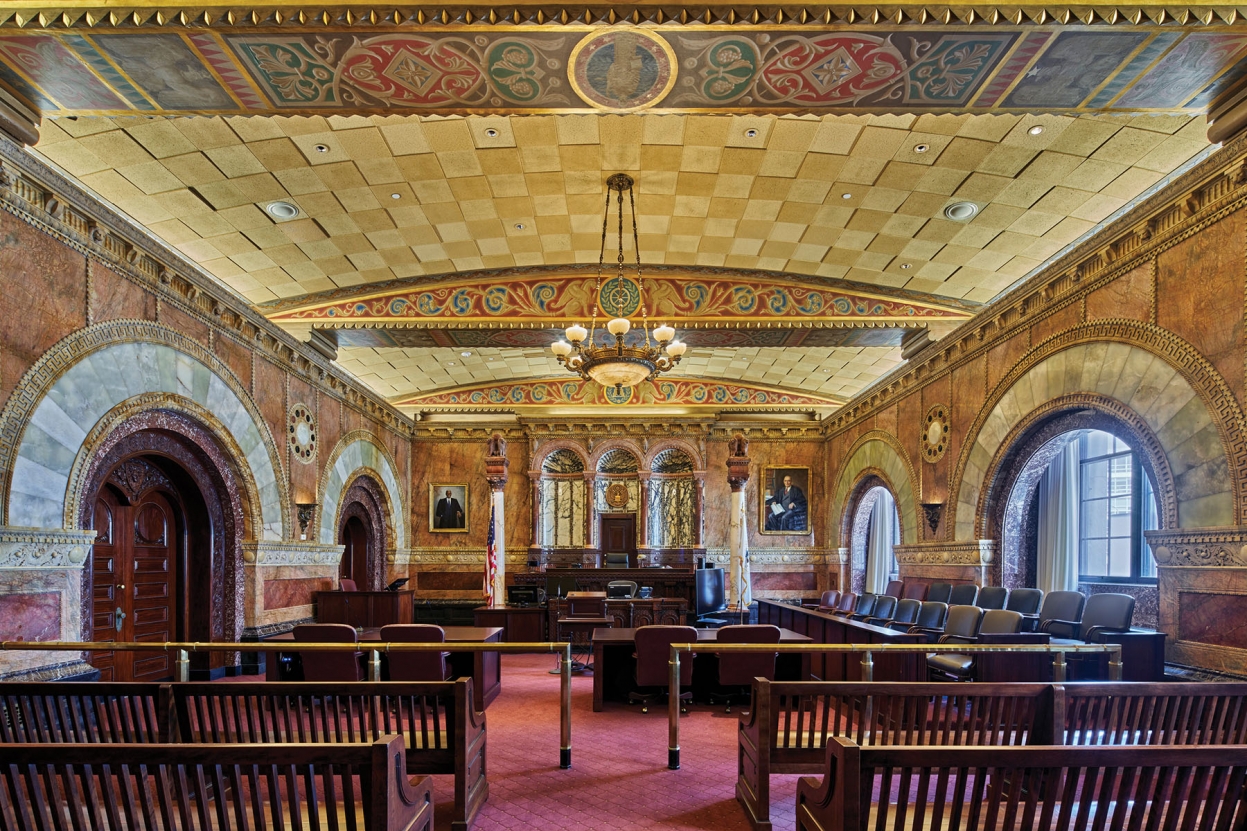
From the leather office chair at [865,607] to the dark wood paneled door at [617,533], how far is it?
8300mm

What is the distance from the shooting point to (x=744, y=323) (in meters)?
11.8

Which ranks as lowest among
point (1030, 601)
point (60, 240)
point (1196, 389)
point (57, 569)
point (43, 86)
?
point (1030, 601)

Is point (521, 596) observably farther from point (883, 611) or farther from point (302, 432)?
point (883, 611)

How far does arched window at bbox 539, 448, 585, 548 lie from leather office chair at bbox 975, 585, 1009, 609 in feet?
36.5

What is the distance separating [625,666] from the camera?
8.80m

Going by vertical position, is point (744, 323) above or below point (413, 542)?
above

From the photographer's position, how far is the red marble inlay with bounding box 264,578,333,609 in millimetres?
10820

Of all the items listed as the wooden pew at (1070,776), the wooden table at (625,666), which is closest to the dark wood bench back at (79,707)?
the wooden pew at (1070,776)

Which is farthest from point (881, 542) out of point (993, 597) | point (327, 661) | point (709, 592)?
point (327, 661)

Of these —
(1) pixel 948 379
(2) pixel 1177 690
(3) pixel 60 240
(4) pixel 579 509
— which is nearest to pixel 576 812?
(2) pixel 1177 690

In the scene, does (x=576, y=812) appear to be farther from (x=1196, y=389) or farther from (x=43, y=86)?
(x=43, y=86)

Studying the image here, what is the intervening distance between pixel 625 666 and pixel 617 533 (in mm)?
10799

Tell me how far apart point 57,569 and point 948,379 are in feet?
35.6

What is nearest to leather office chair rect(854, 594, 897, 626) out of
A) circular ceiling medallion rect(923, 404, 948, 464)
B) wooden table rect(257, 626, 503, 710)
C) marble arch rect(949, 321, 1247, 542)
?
circular ceiling medallion rect(923, 404, 948, 464)
